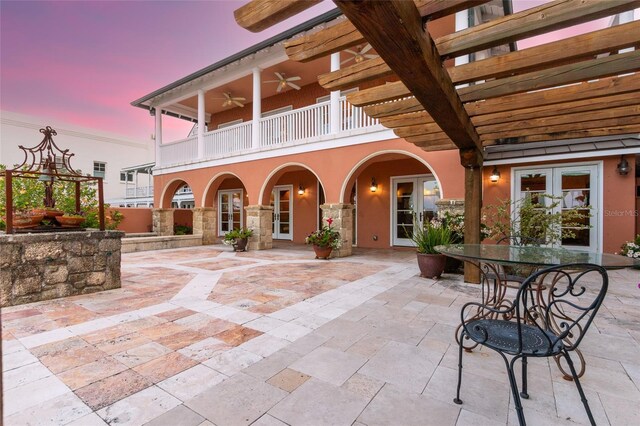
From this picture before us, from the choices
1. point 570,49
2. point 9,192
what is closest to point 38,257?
point 9,192

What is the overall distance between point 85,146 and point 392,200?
68.2 ft

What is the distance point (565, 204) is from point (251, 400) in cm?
729

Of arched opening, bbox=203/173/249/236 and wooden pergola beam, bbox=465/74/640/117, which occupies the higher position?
wooden pergola beam, bbox=465/74/640/117

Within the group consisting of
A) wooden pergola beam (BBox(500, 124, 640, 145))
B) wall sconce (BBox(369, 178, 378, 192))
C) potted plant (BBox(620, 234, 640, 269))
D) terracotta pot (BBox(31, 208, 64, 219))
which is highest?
wooden pergola beam (BBox(500, 124, 640, 145))

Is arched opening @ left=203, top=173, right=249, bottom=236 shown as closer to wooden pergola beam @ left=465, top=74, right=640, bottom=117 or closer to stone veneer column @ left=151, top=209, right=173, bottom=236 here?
stone veneer column @ left=151, top=209, right=173, bottom=236

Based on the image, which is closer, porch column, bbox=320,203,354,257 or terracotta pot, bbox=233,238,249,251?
porch column, bbox=320,203,354,257

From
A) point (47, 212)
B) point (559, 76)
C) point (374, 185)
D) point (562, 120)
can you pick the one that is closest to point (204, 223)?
point (374, 185)

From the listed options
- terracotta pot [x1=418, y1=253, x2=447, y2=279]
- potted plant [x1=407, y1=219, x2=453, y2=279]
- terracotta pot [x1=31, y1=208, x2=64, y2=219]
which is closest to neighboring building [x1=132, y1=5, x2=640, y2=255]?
potted plant [x1=407, y1=219, x2=453, y2=279]

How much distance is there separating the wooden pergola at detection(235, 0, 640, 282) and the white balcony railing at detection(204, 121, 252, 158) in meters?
6.45

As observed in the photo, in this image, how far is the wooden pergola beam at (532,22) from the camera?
188 cm

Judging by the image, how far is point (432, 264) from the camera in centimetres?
498

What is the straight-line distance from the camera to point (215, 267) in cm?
612

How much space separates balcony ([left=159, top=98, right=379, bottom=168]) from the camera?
761cm

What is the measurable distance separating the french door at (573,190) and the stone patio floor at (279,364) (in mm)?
2438
